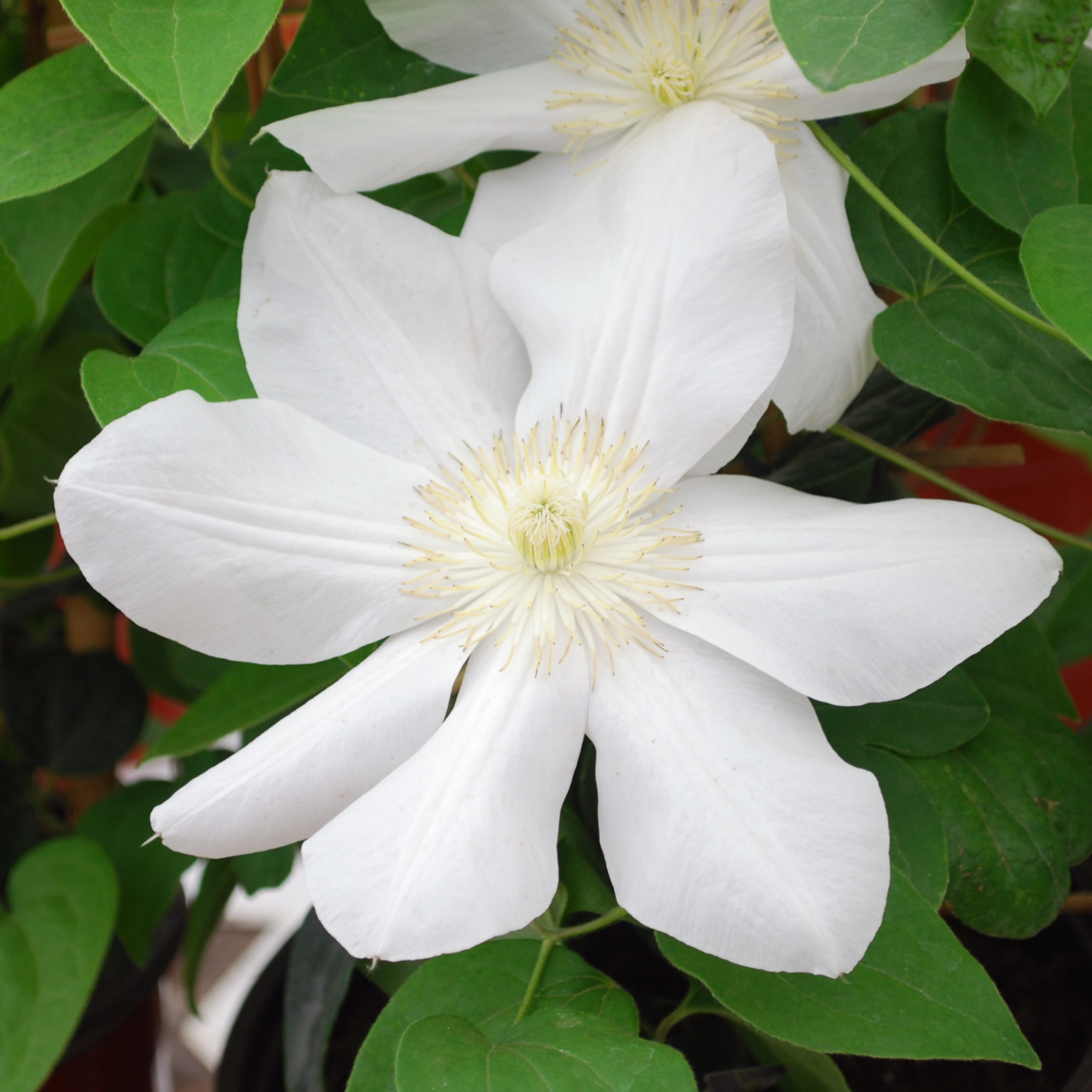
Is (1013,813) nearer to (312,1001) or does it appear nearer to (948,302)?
(948,302)

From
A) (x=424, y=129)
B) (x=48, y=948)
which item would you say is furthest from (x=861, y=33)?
(x=48, y=948)

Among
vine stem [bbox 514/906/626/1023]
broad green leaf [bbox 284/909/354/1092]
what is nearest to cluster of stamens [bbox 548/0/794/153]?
vine stem [bbox 514/906/626/1023]

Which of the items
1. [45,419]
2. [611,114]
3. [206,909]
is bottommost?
[206,909]

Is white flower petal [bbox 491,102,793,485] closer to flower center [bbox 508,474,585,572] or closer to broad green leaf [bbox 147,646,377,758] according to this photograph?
flower center [bbox 508,474,585,572]

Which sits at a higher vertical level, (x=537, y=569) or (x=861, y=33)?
A: (x=861, y=33)

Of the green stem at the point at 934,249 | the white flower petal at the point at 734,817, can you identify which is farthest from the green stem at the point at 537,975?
the green stem at the point at 934,249

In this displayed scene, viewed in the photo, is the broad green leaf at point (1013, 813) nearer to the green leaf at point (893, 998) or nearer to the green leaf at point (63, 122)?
the green leaf at point (893, 998)
